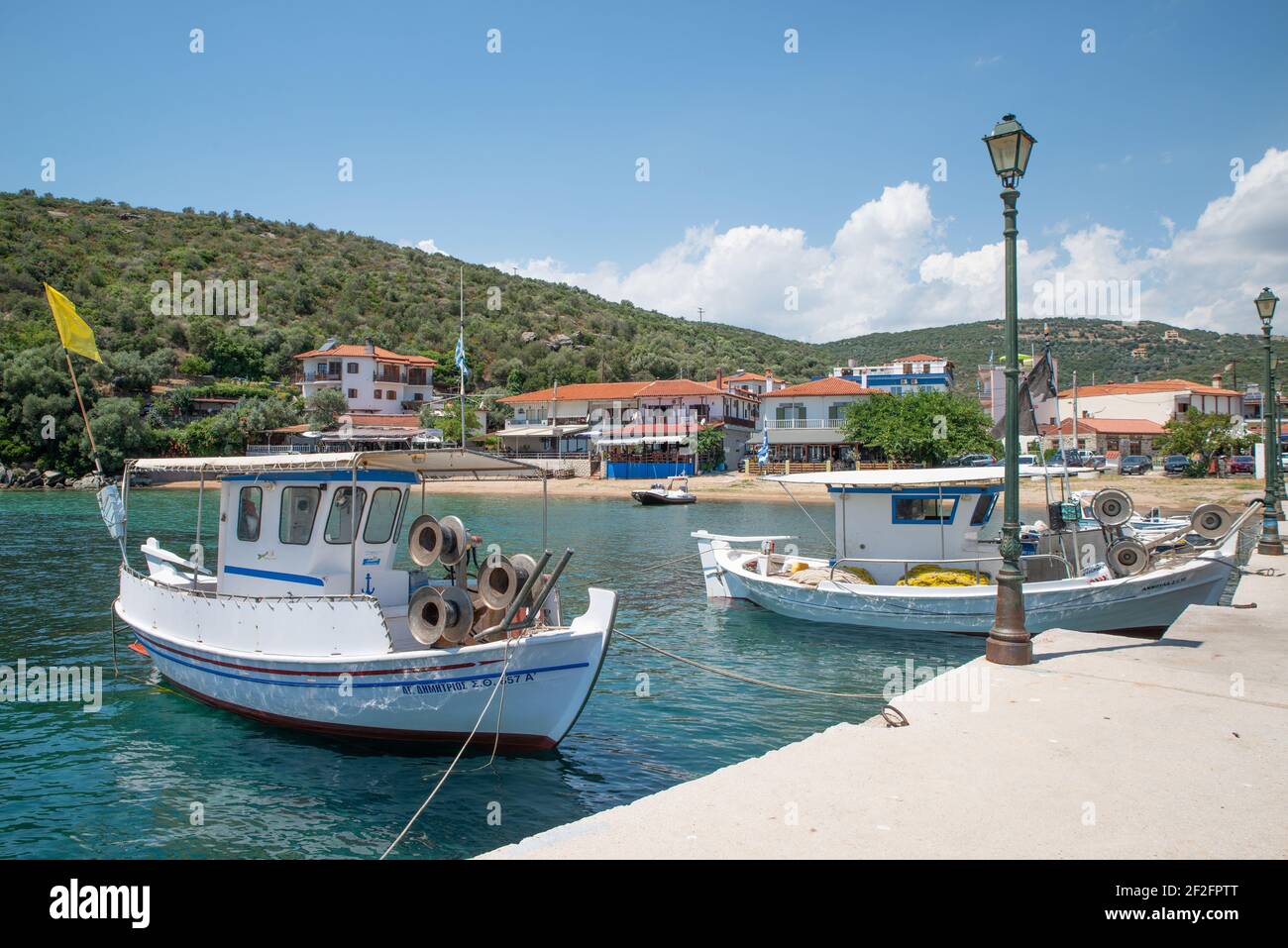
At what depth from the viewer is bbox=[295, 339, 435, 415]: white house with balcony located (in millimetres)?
72188

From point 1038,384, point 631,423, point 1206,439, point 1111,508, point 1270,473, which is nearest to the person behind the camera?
point 1038,384

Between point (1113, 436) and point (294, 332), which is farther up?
point (294, 332)

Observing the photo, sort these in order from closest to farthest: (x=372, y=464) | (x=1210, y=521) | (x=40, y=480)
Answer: (x=372, y=464) < (x=1210, y=521) < (x=40, y=480)

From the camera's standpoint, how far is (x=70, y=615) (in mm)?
17422

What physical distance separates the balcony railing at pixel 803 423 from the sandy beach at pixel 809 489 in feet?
21.0

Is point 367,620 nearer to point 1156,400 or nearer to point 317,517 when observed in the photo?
point 317,517

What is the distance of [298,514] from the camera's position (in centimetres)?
1048

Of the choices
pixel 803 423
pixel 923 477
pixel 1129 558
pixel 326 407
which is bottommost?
pixel 1129 558

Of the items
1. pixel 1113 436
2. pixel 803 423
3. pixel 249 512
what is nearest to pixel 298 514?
pixel 249 512

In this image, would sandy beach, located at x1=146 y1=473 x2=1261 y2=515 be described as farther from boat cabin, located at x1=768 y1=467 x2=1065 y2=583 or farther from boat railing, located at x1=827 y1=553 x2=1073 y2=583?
boat railing, located at x1=827 y1=553 x2=1073 y2=583

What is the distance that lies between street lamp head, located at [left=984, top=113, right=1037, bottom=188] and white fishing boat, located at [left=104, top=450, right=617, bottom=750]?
22.3ft

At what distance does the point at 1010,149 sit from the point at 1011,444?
3443 mm

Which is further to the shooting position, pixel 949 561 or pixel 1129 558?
pixel 949 561

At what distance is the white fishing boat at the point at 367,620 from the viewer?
8.84 metres
